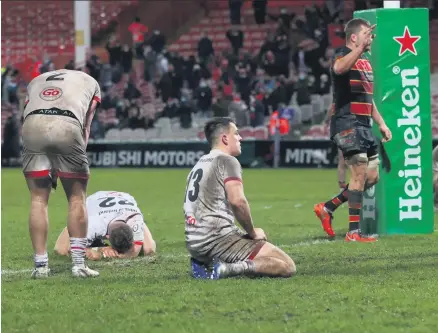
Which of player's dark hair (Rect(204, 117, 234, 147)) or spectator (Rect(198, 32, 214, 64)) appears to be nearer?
player's dark hair (Rect(204, 117, 234, 147))

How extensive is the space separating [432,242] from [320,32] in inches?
805

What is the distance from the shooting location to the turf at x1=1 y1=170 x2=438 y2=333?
539 centimetres

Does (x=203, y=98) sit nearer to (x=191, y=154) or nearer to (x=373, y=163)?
(x=191, y=154)

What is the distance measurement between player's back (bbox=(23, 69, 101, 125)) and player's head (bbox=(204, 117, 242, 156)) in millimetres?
991

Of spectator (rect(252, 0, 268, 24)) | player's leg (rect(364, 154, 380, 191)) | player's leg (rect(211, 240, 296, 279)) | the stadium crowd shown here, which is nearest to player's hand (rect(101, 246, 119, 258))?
player's leg (rect(211, 240, 296, 279))

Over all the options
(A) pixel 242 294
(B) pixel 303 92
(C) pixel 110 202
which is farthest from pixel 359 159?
(B) pixel 303 92

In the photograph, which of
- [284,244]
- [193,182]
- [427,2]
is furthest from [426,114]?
[427,2]

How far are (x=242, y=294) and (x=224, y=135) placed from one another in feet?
4.30

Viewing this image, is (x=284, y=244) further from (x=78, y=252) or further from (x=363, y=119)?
(x=78, y=252)

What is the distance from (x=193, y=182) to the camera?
284 inches

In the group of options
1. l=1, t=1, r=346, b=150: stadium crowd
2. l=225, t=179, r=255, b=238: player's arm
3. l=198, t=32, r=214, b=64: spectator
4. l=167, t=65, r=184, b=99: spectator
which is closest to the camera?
l=225, t=179, r=255, b=238: player's arm

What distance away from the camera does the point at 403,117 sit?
10.3 m

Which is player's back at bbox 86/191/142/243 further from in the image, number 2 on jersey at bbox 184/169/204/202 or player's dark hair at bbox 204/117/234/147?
player's dark hair at bbox 204/117/234/147

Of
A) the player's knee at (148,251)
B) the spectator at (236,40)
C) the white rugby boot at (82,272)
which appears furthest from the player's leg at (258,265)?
the spectator at (236,40)
